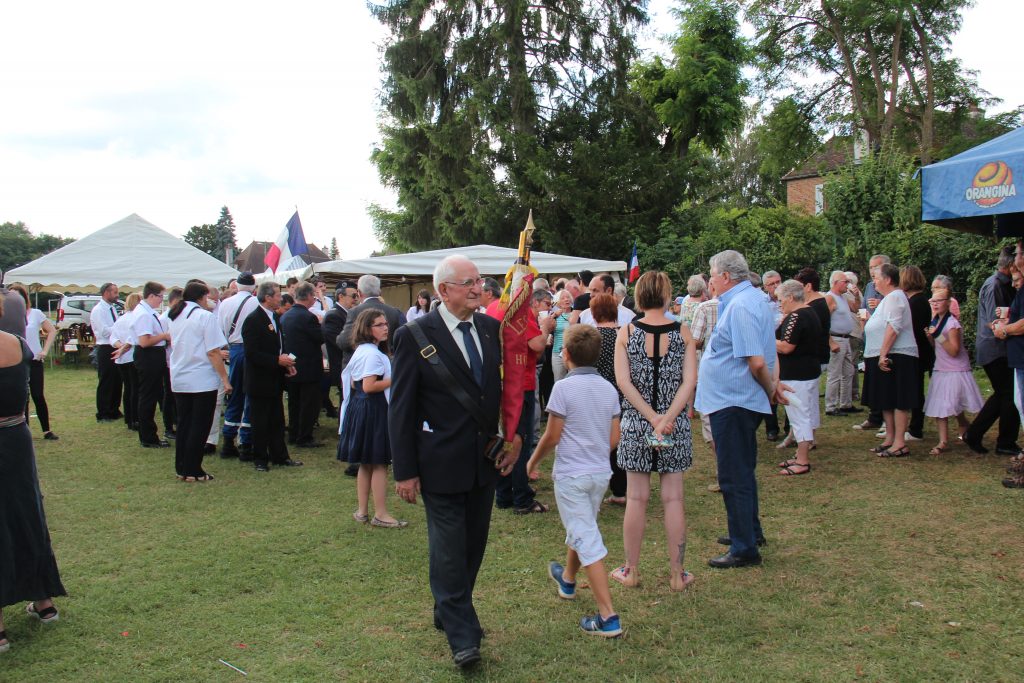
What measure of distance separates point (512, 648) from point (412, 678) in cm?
56

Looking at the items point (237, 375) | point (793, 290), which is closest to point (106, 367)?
point (237, 375)

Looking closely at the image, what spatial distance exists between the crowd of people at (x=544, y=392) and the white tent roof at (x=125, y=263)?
6610 millimetres

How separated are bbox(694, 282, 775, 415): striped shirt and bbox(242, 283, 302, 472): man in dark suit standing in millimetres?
4853

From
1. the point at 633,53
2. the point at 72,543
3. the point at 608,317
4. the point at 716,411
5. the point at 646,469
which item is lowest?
the point at 72,543

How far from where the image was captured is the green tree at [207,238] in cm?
8594

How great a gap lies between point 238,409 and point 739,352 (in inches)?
250

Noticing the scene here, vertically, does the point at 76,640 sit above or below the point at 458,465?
below

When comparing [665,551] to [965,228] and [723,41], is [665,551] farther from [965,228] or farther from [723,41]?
[723,41]

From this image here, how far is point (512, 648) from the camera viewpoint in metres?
3.79

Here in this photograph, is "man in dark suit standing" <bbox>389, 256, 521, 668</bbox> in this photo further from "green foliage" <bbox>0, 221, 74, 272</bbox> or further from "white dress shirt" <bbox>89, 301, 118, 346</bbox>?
"green foliage" <bbox>0, 221, 74, 272</bbox>

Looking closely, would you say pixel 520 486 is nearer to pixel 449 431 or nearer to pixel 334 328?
pixel 449 431

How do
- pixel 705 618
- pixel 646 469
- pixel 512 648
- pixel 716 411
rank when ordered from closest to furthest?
pixel 512 648 < pixel 705 618 < pixel 646 469 < pixel 716 411

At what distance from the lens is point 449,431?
137 inches

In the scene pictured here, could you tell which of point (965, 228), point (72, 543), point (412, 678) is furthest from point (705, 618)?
point (965, 228)
